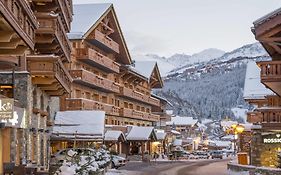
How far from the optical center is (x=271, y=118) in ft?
115

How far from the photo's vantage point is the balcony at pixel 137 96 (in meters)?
67.9

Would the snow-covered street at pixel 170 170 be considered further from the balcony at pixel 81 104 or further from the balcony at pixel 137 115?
the balcony at pixel 137 115

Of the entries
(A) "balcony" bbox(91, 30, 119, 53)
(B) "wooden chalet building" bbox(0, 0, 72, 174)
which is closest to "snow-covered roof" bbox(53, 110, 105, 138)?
(B) "wooden chalet building" bbox(0, 0, 72, 174)

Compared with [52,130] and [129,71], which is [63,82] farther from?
[129,71]

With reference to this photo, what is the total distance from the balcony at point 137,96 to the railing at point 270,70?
3919cm

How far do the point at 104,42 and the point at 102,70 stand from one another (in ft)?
15.3

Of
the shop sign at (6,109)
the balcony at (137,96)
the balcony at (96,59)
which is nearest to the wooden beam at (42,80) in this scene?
the shop sign at (6,109)

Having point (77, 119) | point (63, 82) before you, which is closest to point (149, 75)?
point (77, 119)

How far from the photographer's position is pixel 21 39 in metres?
14.9

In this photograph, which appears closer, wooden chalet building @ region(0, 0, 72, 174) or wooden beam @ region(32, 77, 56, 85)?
wooden chalet building @ region(0, 0, 72, 174)

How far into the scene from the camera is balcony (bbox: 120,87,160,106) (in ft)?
223

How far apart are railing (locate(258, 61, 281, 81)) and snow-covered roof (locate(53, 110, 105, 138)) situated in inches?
733

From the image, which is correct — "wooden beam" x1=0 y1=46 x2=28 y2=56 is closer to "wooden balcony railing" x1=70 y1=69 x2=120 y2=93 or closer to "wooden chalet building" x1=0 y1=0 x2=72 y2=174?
"wooden chalet building" x1=0 y1=0 x2=72 y2=174

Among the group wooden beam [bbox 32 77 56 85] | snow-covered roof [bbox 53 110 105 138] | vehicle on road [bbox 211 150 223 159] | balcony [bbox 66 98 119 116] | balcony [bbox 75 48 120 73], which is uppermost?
balcony [bbox 75 48 120 73]
